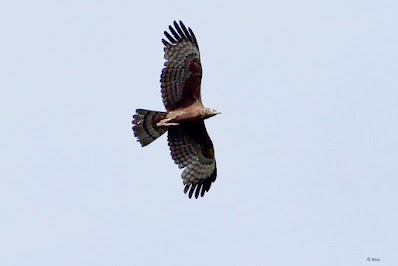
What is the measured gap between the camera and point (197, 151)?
3412cm

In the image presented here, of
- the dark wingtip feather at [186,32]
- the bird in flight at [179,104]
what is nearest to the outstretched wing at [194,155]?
the bird in flight at [179,104]

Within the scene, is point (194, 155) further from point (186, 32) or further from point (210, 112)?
point (186, 32)

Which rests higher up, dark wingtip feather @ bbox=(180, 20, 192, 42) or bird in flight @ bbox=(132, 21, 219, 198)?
dark wingtip feather @ bbox=(180, 20, 192, 42)

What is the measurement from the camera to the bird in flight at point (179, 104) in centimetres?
3303

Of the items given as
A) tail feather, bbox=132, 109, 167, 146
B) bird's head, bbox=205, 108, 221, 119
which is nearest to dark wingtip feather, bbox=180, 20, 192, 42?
bird's head, bbox=205, 108, 221, 119

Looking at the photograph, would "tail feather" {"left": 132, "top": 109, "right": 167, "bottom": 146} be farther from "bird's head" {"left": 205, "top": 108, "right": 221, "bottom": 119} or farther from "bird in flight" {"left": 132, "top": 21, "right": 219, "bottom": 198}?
"bird's head" {"left": 205, "top": 108, "right": 221, "bottom": 119}

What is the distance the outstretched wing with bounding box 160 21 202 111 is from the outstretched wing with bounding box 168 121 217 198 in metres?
0.90

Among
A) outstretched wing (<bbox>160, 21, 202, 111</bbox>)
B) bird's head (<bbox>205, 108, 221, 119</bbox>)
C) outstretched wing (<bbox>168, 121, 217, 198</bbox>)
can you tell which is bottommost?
outstretched wing (<bbox>168, 121, 217, 198</bbox>)

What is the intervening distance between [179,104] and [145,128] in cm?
91

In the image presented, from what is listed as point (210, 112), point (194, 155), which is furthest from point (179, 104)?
point (194, 155)

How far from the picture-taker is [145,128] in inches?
1318

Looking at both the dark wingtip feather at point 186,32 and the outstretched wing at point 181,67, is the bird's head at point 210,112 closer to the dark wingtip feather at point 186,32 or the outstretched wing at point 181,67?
the outstretched wing at point 181,67

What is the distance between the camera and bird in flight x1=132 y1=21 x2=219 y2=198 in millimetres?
33031

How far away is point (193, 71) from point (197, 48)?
507mm
